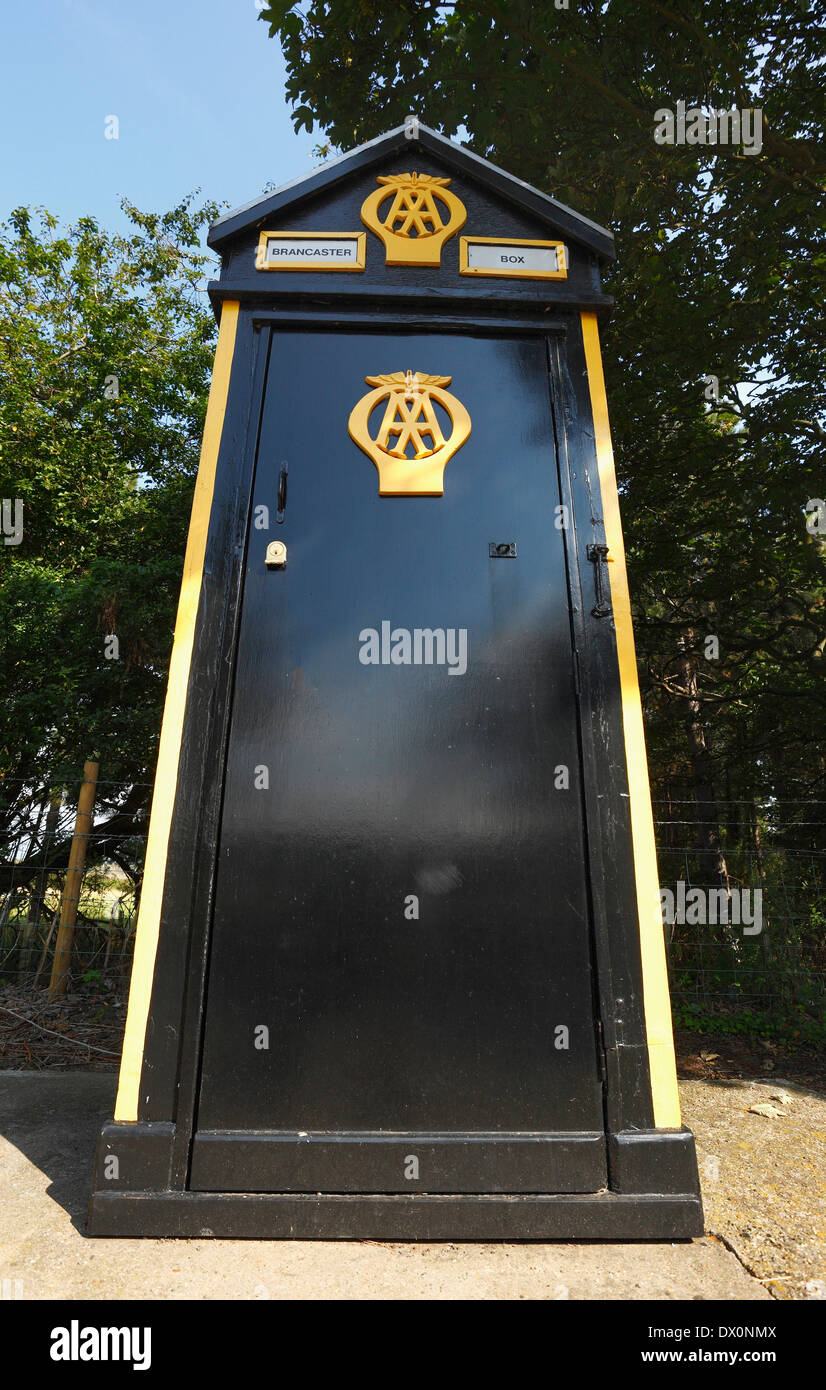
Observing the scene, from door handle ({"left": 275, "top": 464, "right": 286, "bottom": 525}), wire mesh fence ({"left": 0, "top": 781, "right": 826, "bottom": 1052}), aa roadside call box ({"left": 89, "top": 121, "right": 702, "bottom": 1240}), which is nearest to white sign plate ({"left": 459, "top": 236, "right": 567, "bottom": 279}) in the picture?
aa roadside call box ({"left": 89, "top": 121, "right": 702, "bottom": 1240})

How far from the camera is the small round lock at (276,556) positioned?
2396 millimetres

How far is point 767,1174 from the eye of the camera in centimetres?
235

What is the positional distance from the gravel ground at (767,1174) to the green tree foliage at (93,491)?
4.64 meters

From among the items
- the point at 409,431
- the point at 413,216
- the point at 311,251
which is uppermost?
the point at 413,216

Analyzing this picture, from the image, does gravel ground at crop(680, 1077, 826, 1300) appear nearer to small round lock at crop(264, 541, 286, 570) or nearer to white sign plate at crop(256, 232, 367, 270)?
small round lock at crop(264, 541, 286, 570)

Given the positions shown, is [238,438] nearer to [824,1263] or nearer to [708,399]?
[824,1263]

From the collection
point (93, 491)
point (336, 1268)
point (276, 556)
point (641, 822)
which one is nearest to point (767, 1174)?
point (641, 822)

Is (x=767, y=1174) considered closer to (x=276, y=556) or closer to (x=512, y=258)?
(x=276, y=556)

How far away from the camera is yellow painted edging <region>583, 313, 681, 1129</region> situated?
6.76 feet

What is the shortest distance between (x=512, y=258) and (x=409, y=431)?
869 mm

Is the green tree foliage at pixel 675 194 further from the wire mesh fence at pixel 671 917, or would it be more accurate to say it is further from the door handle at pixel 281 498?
the door handle at pixel 281 498

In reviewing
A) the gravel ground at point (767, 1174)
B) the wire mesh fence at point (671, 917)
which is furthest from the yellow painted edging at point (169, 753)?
the wire mesh fence at point (671, 917)

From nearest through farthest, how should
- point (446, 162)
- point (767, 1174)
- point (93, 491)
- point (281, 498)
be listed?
point (767, 1174), point (281, 498), point (446, 162), point (93, 491)
